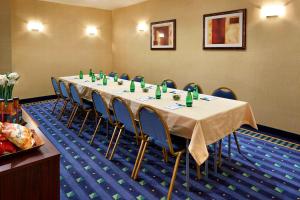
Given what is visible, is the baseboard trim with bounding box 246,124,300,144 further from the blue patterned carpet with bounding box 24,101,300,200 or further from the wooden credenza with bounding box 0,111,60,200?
the wooden credenza with bounding box 0,111,60,200

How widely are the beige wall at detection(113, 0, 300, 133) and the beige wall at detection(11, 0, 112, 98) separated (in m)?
1.68

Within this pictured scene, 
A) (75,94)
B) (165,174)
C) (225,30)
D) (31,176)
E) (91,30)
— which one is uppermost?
(91,30)

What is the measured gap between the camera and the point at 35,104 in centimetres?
594

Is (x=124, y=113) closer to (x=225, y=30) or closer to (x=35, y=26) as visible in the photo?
(x=225, y=30)

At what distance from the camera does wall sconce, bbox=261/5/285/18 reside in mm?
3633

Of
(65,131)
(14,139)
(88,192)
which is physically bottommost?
(88,192)

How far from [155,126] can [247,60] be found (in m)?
2.63

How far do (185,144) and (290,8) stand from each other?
2752 millimetres

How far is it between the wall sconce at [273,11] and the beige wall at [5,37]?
17.3 feet

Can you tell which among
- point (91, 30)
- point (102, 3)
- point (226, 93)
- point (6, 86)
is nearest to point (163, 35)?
point (102, 3)

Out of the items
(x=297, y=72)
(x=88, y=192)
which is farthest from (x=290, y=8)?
(x=88, y=192)

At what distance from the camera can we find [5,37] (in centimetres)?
547

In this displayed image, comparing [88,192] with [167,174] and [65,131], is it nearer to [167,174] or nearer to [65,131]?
[167,174]

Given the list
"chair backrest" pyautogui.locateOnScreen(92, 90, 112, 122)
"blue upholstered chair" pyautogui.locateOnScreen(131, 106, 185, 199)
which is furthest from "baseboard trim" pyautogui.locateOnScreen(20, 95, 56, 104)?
"blue upholstered chair" pyautogui.locateOnScreen(131, 106, 185, 199)
